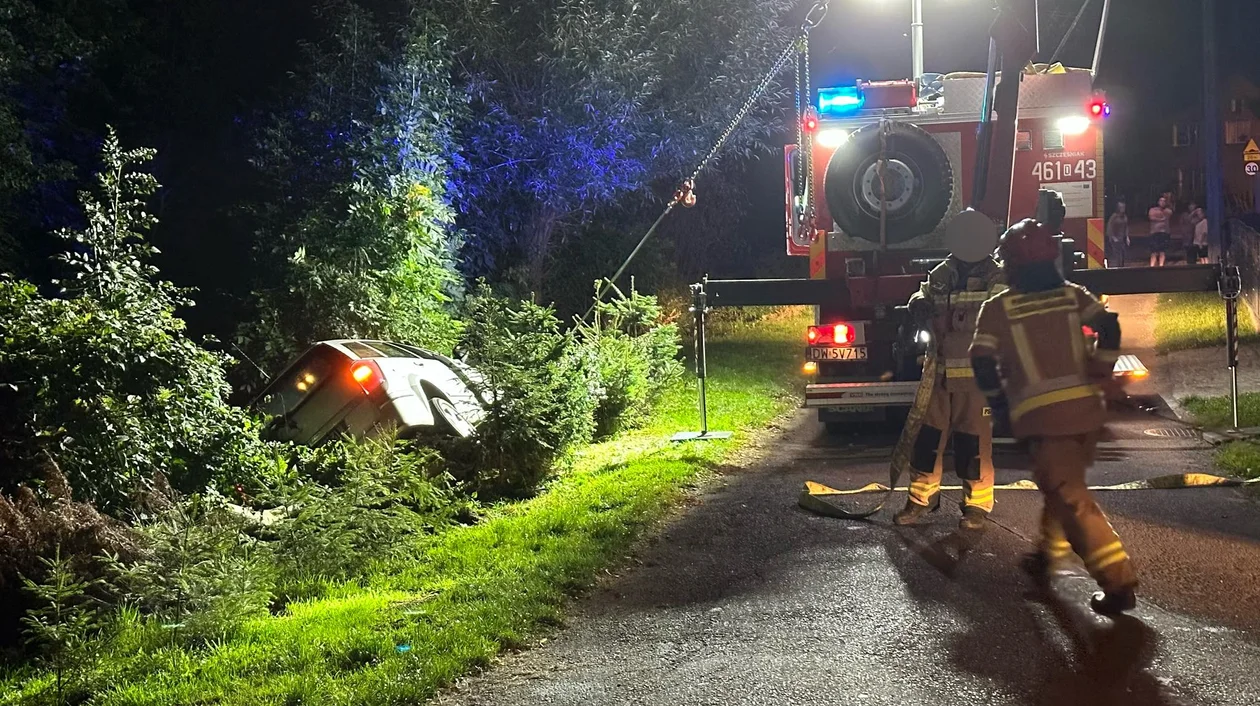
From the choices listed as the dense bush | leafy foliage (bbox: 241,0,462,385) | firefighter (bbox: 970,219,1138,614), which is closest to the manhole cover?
the dense bush

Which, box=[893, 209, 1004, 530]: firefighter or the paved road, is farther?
A: box=[893, 209, 1004, 530]: firefighter

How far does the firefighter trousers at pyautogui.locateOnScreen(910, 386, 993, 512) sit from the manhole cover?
4234 millimetres

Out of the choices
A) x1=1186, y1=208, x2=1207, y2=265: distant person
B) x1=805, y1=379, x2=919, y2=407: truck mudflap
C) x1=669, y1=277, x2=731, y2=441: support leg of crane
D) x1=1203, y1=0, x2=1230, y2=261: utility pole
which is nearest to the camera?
x1=805, y1=379, x2=919, y2=407: truck mudflap

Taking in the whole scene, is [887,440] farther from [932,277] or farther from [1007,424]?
[1007,424]

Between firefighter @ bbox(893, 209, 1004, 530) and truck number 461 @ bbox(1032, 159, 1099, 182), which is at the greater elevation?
truck number 461 @ bbox(1032, 159, 1099, 182)

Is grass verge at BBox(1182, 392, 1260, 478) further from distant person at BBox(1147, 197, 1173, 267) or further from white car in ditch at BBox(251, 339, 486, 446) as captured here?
distant person at BBox(1147, 197, 1173, 267)

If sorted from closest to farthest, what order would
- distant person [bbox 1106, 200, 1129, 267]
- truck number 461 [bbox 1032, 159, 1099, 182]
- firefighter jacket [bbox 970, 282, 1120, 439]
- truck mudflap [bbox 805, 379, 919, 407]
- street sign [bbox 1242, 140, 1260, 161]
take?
firefighter jacket [bbox 970, 282, 1120, 439]
truck mudflap [bbox 805, 379, 919, 407]
truck number 461 [bbox 1032, 159, 1099, 182]
street sign [bbox 1242, 140, 1260, 161]
distant person [bbox 1106, 200, 1129, 267]

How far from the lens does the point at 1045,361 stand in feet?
18.3

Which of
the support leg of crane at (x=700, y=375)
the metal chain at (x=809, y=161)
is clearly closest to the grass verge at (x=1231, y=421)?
the metal chain at (x=809, y=161)

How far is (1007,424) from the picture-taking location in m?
6.03

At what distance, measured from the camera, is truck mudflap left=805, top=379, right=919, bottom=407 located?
10.1 metres

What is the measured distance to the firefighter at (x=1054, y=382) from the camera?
17.5 ft

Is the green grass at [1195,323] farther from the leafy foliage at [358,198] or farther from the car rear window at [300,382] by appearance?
the car rear window at [300,382]

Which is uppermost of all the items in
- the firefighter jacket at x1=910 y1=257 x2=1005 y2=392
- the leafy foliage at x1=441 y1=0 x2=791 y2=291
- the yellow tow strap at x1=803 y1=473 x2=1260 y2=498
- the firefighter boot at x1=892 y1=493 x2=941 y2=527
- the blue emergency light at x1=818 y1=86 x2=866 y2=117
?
the leafy foliage at x1=441 y1=0 x2=791 y2=291
